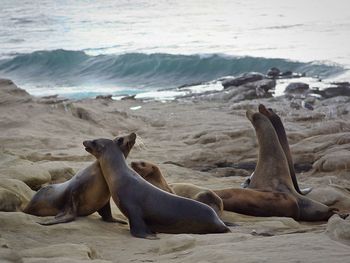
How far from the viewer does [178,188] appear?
7086 millimetres

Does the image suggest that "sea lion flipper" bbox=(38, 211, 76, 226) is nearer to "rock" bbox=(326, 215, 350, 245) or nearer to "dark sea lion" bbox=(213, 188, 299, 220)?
"dark sea lion" bbox=(213, 188, 299, 220)

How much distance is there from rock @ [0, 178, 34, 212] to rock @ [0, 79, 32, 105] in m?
6.35

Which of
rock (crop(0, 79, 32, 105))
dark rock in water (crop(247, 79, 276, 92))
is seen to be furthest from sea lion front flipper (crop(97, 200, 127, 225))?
dark rock in water (crop(247, 79, 276, 92))

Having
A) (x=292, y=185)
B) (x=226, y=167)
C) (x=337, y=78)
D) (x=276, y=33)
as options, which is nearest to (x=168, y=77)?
(x=337, y=78)

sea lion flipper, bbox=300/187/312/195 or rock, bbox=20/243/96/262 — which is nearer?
rock, bbox=20/243/96/262

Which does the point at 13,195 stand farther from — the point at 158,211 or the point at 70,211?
the point at 158,211

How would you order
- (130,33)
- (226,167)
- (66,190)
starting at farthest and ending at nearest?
(130,33), (226,167), (66,190)

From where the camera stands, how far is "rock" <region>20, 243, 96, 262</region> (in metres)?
4.30

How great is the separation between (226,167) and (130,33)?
28559mm

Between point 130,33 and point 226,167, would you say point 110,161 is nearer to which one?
point 226,167

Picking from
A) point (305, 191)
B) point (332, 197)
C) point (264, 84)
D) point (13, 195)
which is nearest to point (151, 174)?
point (13, 195)

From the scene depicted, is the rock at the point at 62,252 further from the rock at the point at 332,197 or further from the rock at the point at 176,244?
the rock at the point at 332,197

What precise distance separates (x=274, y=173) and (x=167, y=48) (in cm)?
2249

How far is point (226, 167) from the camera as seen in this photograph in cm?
974
